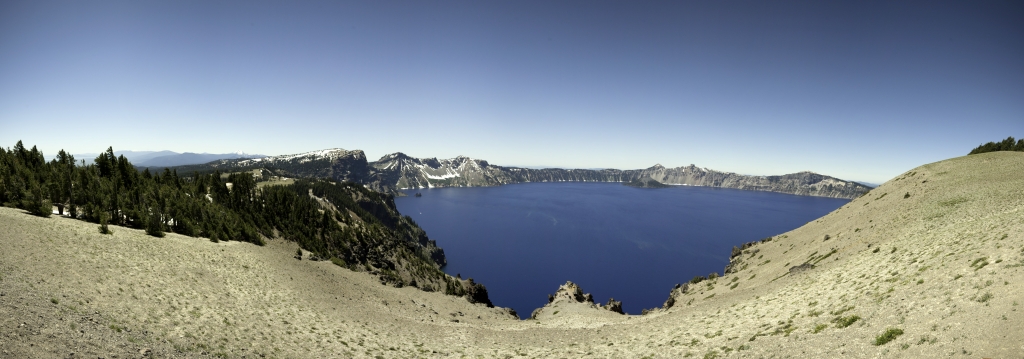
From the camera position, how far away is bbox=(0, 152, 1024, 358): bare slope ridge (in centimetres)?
1828

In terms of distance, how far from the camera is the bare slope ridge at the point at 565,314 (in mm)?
18280

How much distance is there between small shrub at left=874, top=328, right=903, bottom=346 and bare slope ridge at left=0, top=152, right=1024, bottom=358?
2.1 inches

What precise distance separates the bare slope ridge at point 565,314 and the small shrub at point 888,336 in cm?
5

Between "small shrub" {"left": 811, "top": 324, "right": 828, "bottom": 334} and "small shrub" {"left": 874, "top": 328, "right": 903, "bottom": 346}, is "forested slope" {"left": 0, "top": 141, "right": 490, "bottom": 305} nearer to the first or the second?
"small shrub" {"left": 811, "top": 324, "right": 828, "bottom": 334}

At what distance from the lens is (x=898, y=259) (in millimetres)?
31047

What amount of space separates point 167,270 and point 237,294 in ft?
22.8

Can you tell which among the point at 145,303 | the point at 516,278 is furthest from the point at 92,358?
the point at 516,278

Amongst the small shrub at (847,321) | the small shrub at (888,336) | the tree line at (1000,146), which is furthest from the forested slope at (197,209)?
the tree line at (1000,146)

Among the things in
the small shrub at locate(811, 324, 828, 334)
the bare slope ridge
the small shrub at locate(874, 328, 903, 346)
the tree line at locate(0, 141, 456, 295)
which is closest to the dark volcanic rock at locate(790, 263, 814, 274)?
the bare slope ridge

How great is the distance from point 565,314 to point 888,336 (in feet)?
144

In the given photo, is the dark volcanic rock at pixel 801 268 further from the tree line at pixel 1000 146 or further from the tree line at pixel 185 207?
the tree line at pixel 1000 146

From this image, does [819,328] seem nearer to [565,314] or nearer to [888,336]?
[888,336]

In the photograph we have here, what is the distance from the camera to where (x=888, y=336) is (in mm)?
17859

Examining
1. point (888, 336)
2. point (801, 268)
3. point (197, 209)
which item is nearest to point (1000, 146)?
point (801, 268)
